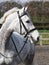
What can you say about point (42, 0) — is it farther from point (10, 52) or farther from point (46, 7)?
point (10, 52)

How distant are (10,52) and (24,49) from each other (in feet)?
3.02

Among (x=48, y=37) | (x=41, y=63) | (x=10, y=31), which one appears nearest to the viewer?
(x=10, y=31)

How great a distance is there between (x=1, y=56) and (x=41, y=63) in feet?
18.3

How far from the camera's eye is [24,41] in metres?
6.69

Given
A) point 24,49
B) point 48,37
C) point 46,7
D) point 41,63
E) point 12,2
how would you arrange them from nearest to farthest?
point 24,49 → point 41,63 → point 48,37 → point 12,2 → point 46,7

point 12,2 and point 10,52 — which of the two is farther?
point 12,2

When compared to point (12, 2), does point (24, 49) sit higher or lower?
higher

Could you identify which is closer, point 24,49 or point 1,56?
point 1,56

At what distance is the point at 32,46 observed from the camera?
7344 mm

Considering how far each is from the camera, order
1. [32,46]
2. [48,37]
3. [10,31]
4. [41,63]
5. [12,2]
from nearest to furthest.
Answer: [10,31] → [32,46] → [41,63] → [48,37] → [12,2]

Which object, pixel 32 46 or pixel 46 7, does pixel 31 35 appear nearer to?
pixel 32 46

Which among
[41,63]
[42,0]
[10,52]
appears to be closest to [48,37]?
[41,63]

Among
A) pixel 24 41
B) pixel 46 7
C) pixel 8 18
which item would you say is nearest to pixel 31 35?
pixel 24 41

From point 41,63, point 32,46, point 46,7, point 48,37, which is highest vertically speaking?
Answer: point 32,46
